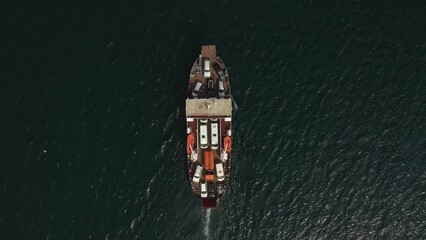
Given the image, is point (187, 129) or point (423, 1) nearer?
point (187, 129)

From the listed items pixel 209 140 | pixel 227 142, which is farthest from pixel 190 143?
pixel 227 142

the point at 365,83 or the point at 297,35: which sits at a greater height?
the point at 297,35

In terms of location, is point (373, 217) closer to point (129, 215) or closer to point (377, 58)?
point (377, 58)

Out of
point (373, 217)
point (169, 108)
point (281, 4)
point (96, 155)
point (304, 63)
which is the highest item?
point (281, 4)

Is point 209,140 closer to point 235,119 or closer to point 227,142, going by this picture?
point 227,142

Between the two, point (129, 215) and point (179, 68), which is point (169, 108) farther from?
point (129, 215)

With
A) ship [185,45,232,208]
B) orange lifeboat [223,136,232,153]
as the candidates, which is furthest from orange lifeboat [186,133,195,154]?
orange lifeboat [223,136,232,153]

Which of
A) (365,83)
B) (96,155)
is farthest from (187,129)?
(365,83)
